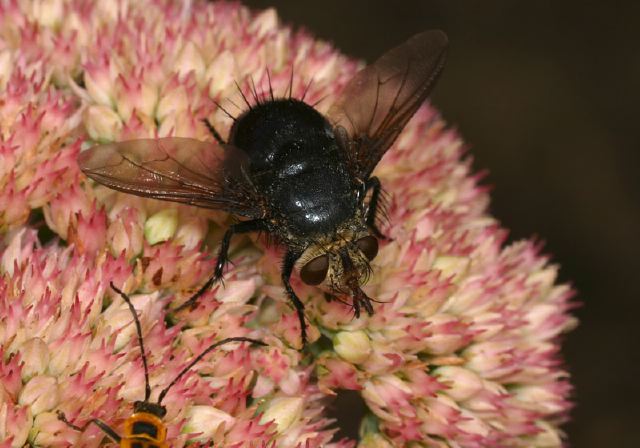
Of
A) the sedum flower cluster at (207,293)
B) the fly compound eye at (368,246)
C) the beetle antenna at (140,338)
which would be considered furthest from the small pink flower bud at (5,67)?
the fly compound eye at (368,246)

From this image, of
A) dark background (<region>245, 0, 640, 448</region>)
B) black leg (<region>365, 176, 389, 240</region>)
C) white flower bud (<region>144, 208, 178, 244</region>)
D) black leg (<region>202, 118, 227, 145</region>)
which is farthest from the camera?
dark background (<region>245, 0, 640, 448</region>)

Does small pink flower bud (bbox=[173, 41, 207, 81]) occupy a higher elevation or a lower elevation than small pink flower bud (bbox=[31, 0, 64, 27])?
lower

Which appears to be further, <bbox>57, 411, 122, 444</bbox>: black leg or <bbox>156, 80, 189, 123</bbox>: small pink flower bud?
<bbox>156, 80, 189, 123</bbox>: small pink flower bud

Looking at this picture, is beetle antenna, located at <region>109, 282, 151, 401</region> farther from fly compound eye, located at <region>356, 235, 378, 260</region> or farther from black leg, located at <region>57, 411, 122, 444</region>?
fly compound eye, located at <region>356, 235, 378, 260</region>

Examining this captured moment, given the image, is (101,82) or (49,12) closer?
(101,82)

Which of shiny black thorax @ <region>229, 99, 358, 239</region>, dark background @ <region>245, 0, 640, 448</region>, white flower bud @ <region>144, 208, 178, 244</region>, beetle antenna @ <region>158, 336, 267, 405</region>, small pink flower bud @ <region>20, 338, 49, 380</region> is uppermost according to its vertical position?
dark background @ <region>245, 0, 640, 448</region>

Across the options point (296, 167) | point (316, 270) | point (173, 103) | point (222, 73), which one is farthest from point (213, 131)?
point (316, 270)

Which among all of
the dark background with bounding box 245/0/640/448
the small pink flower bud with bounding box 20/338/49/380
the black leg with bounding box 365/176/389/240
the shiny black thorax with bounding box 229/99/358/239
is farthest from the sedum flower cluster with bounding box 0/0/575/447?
the dark background with bounding box 245/0/640/448

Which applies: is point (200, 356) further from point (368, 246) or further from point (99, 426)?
point (368, 246)
